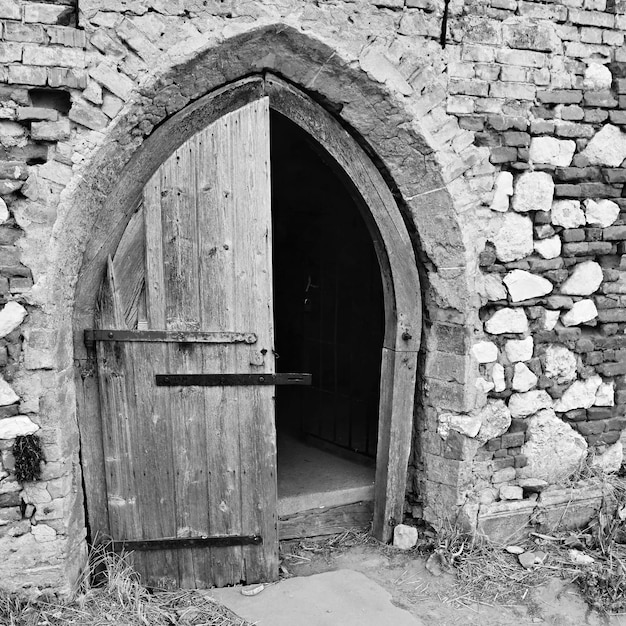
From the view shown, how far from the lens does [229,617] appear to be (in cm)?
281

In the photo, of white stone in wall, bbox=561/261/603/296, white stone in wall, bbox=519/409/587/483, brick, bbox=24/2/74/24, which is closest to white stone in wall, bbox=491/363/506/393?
white stone in wall, bbox=519/409/587/483

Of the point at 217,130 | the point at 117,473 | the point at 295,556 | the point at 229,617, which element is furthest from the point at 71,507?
the point at 217,130

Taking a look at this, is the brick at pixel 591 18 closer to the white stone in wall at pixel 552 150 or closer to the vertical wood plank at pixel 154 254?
the white stone in wall at pixel 552 150

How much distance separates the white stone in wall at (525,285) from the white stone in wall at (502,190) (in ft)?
1.07

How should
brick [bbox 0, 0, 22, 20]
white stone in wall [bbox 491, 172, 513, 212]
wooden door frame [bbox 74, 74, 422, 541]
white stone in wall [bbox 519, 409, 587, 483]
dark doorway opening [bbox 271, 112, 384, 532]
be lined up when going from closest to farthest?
brick [bbox 0, 0, 22, 20]
wooden door frame [bbox 74, 74, 422, 541]
white stone in wall [bbox 491, 172, 513, 212]
white stone in wall [bbox 519, 409, 587, 483]
dark doorway opening [bbox 271, 112, 384, 532]

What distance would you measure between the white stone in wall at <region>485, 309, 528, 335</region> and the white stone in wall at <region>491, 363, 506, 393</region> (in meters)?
0.16

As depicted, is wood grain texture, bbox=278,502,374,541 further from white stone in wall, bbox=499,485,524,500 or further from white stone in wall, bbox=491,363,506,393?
white stone in wall, bbox=491,363,506,393

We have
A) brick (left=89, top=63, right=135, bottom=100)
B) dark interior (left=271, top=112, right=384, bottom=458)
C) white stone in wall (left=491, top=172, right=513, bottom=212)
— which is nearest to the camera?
brick (left=89, top=63, right=135, bottom=100)

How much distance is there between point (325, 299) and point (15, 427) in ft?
7.32

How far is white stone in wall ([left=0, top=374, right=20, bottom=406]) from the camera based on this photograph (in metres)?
2.58

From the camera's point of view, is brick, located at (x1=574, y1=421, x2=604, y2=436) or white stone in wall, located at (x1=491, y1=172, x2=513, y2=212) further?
brick, located at (x1=574, y1=421, x2=604, y2=436)

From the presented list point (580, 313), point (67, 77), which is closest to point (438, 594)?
point (580, 313)

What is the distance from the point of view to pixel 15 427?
2.61 metres

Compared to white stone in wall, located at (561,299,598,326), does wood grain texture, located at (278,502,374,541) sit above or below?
below
